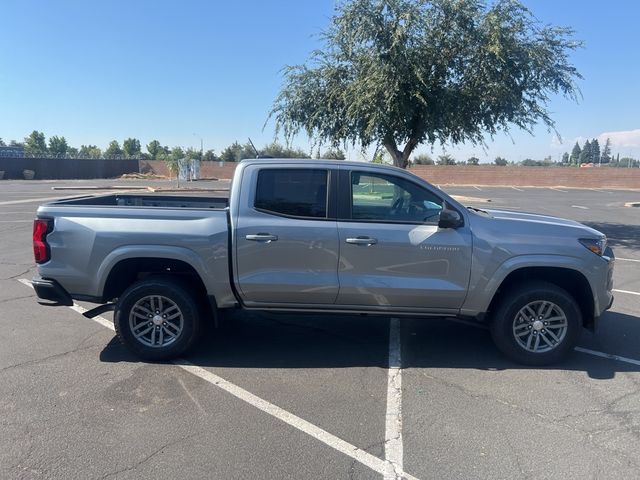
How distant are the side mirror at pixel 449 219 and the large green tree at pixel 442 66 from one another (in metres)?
7.68

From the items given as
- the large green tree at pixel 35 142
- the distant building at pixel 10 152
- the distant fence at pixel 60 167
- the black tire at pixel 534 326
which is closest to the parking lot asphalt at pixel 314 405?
the black tire at pixel 534 326

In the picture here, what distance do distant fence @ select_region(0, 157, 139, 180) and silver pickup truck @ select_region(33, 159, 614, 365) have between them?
196 feet

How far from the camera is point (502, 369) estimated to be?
491 cm

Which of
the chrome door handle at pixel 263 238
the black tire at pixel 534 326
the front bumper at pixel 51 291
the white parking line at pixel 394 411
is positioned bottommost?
the white parking line at pixel 394 411

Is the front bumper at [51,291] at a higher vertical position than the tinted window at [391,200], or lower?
lower

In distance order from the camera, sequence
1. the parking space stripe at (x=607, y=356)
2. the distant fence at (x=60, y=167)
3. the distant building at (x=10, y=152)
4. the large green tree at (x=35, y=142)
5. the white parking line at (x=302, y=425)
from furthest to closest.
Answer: the large green tree at (x=35, y=142) < the distant building at (x=10, y=152) < the distant fence at (x=60, y=167) < the parking space stripe at (x=607, y=356) < the white parking line at (x=302, y=425)

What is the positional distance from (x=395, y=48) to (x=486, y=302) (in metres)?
8.59

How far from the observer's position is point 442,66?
41.2ft

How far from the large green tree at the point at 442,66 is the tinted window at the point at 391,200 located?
7392mm

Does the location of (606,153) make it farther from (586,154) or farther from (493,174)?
(493,174)

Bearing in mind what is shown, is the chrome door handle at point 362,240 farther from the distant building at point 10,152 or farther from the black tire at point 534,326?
the distant building at point 10,152

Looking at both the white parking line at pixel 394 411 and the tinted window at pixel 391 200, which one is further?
the tinted window at pixel 391 200

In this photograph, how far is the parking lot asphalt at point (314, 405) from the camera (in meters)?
3.31

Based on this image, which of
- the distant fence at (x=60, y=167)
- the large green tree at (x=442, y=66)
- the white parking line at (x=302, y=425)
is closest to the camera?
the white parking line at (x=302, y=425)
